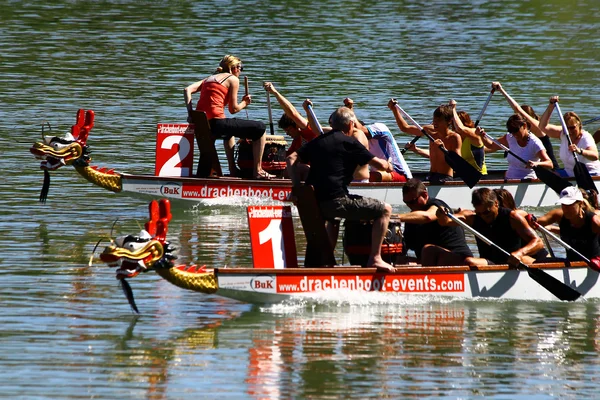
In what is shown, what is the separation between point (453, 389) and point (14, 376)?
3794mm

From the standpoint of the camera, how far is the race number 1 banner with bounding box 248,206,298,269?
1423cm

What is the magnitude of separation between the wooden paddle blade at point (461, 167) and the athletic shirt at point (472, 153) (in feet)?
2.09

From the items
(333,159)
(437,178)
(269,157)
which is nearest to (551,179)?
(437,178)

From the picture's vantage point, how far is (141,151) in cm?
2464

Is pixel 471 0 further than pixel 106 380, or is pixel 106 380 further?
pixel 471 0

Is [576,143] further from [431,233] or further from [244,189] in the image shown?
[431,233]

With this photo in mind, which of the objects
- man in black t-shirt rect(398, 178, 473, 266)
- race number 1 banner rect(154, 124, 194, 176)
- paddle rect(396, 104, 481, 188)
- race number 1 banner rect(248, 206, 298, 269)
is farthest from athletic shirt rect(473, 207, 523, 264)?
race number 1 banner rect(154, 124, 194, 176)

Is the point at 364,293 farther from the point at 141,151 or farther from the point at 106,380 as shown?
→ the point at 141,151

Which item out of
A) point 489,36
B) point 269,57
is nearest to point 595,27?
point 489,36

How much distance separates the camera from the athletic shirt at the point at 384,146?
20.1 metres

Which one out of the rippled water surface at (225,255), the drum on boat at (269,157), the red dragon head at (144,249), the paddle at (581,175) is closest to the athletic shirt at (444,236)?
the rippled water surface at (225,255)

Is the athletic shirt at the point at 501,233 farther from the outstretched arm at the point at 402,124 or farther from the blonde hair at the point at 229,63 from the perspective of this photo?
the blonde hair at the point at 229,63

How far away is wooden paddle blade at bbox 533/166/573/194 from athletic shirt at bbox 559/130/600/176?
367 mm

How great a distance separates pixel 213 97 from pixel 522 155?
4.70 m
